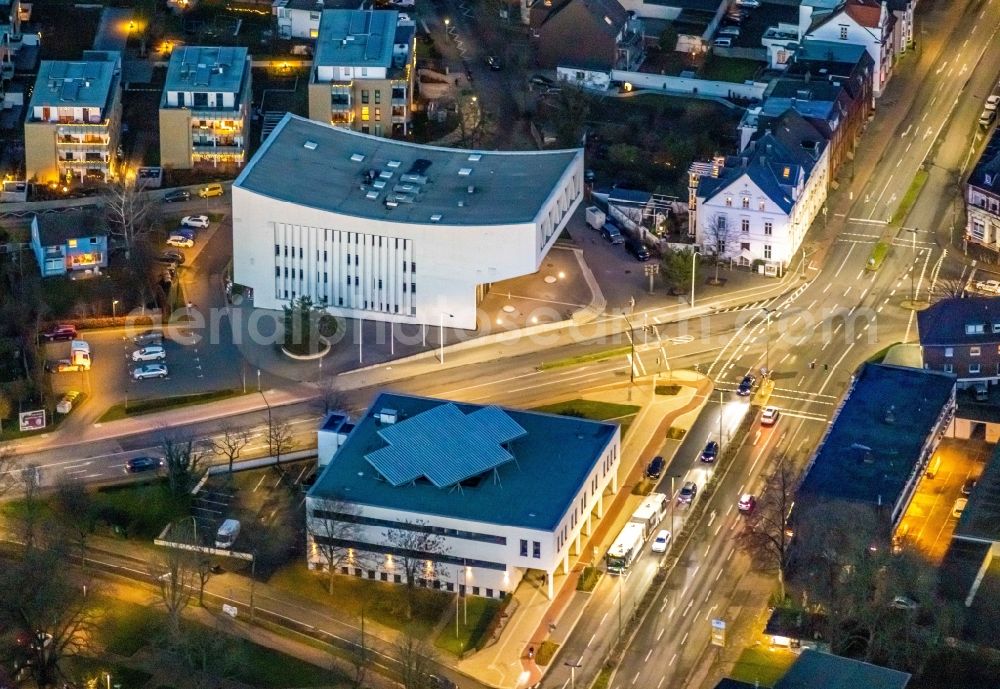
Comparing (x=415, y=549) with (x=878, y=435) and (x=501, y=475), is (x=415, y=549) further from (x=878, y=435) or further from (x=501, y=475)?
(x=878, y=435)

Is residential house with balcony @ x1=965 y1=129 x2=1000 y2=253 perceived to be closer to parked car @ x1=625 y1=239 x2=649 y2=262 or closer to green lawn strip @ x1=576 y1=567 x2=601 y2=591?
parked car @ x1=625 y1=239 x2=649 y2=262

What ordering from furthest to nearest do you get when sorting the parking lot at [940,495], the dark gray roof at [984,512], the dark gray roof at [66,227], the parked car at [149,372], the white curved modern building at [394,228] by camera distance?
the dark gray roof at [66,227]
the white curved modern building at [394,228]
the parked car at [149,372]
the parking lot at [940,495]
the dark gray roof at [984,512]

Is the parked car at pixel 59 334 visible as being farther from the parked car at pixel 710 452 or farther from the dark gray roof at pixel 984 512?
the dark gray roof at pixel 984 512

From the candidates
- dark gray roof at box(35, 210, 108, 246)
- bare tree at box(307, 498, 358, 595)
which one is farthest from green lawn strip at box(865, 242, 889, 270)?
dark gray roof at box(35, 210, 108, 246)

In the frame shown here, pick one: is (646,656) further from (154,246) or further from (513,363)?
(154,246)

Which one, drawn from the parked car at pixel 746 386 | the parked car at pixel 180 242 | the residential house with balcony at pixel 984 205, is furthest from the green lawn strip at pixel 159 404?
the residential house with balcony at pixel 984 205

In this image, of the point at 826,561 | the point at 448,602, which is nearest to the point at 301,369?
the point at 448,602
